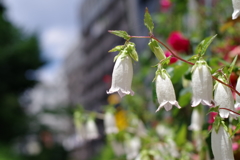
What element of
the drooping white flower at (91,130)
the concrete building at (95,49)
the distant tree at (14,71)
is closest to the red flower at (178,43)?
the drooping white flower at (91,130)

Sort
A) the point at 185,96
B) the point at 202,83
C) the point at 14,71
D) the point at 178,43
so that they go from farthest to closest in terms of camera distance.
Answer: the point at 14,71 → the point at 178,43 → the point at 185,96 → the point at 202,83

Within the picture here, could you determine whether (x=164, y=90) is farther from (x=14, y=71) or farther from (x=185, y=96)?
(x=14, y=71)

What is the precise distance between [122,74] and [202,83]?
12cm

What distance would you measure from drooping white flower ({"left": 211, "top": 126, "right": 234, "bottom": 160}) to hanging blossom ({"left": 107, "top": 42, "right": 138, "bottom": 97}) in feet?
0.47

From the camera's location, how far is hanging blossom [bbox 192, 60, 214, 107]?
456 millimetres

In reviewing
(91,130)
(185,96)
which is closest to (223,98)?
(185,96)

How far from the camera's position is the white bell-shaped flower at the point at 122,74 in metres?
0.50

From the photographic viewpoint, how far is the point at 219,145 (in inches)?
18.8

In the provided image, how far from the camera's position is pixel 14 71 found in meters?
8.42

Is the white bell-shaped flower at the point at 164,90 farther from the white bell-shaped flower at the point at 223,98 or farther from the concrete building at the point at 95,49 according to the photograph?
the concrete building at the point at 95,49

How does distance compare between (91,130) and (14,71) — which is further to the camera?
(14,71)

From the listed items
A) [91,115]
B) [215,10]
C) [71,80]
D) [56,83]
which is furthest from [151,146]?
[71,80]

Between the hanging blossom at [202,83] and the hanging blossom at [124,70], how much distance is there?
9 cm

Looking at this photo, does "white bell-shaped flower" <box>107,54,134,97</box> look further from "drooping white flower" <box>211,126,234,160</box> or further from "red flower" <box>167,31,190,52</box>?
"red flower" <box>167,31,190,52</box>
